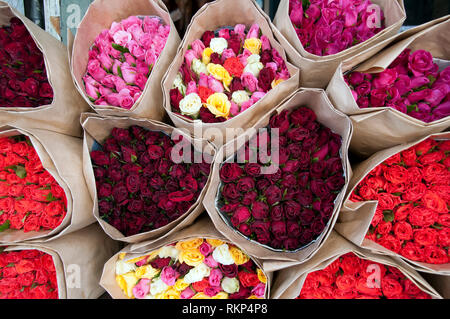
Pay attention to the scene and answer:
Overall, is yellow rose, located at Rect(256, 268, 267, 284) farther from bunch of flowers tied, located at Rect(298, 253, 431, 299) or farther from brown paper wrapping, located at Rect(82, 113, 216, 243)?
brown paper wrapping, located at Rect(82, 113, 216, 243)

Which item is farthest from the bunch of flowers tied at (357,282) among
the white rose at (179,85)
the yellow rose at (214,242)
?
the white rose at (179,85)

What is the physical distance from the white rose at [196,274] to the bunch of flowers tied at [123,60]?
0.53 metres

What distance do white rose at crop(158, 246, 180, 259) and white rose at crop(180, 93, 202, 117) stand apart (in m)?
0.42

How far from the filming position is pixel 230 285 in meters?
0.88

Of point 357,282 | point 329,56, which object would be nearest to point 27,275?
point 357,282

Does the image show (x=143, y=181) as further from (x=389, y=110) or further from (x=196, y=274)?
(x=389, y=110)

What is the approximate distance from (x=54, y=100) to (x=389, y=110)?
948 millimetres

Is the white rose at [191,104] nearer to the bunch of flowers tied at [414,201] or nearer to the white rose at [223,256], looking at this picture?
the white rose at [223,256]

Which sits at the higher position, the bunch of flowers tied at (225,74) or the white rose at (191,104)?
the bunch of flowers tied at (225,74)

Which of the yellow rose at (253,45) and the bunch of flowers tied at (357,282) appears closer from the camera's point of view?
the bunch of flowers tied at (357,282)

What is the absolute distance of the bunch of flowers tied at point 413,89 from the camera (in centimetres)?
81

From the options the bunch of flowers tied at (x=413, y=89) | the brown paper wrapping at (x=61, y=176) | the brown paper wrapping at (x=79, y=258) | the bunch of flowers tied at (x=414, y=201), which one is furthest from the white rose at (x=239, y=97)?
the brown paper wrapping at (x=79, y=258)

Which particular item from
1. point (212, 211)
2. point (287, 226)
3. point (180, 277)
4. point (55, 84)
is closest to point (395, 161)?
point (287, 226)

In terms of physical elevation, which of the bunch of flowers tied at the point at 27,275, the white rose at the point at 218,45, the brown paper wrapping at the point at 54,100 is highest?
the white rose at the point at 218,45
